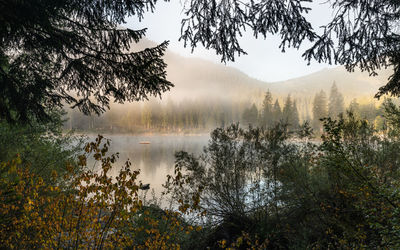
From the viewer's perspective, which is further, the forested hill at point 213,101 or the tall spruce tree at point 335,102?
the forested hill at point 213,101

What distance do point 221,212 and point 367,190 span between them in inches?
142

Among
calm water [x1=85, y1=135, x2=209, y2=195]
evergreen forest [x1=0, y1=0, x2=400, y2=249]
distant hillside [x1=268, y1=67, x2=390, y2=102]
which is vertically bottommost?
calm water [x1=85, y1=135, x2=209, y2=195]

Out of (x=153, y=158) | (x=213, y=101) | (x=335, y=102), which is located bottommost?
(x=153, y=158)

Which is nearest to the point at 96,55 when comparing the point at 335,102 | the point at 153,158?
the point at 153,158

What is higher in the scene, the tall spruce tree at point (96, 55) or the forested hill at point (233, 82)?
Result: the forested hill at point (233, 82)

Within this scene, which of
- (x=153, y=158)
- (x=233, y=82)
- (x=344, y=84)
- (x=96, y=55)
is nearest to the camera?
(x=96, y=55)

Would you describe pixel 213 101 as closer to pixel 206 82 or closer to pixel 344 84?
pixel 206 82

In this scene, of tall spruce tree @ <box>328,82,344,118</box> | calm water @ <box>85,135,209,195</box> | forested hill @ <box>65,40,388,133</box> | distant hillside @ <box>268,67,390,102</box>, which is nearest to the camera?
calm water @ <box>85,135,209,195</box>

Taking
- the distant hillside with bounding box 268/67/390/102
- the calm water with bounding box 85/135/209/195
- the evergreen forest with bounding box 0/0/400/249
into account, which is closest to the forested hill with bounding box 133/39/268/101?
the distant hillside with bounding box 268/67/390/102

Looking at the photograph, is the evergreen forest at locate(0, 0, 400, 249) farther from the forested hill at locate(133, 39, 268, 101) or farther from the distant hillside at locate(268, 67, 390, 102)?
the forested hill at locate(133, 39, 268, 101)

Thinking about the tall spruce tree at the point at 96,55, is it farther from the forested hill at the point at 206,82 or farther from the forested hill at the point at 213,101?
the forested hill at the point at 206,82

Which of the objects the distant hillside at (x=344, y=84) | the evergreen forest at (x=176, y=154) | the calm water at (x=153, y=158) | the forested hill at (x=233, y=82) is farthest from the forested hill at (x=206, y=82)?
the evergreen forest at (x=176, y=154)

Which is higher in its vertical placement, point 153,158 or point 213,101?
point 213,101

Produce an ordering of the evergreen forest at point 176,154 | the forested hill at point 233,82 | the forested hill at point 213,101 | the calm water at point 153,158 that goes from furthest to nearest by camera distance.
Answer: the forested hill at point 233,82, the forested hill at point 213,101, the calm water at point 153,158, the evergreen forest at point 176,154
